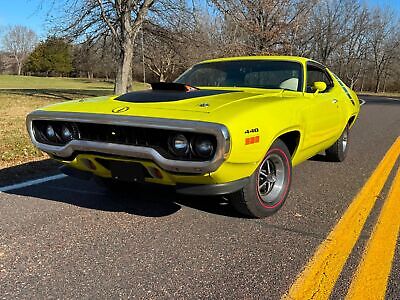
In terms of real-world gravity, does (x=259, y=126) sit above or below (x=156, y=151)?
above

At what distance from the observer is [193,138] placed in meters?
2.97

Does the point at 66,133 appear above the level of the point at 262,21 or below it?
below

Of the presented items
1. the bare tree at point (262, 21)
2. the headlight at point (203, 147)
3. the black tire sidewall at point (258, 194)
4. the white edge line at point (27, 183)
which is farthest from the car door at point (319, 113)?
the bare tree at point (262, 21)

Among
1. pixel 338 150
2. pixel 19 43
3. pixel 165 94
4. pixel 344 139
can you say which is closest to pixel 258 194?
pixel 165 94

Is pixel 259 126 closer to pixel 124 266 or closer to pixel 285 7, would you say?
pixel 124 266

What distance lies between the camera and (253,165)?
3.21 meters

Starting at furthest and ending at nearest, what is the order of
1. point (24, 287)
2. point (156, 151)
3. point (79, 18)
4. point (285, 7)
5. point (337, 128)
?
1. point (285, 7)
2. point (79, 18)
3. point (337, 128)
4. point (156, 151)
5. point (24, 287)

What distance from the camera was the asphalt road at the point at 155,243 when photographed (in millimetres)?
2494

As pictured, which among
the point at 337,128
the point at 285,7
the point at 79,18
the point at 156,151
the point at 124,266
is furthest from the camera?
the point at 285,7

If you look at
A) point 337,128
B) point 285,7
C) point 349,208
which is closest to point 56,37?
point 285,7

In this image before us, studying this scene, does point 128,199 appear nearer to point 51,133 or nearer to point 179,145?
point 51,133

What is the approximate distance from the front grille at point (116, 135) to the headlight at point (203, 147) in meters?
0.03

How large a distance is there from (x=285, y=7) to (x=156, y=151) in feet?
78.0

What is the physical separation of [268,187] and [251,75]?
1.52 metres
